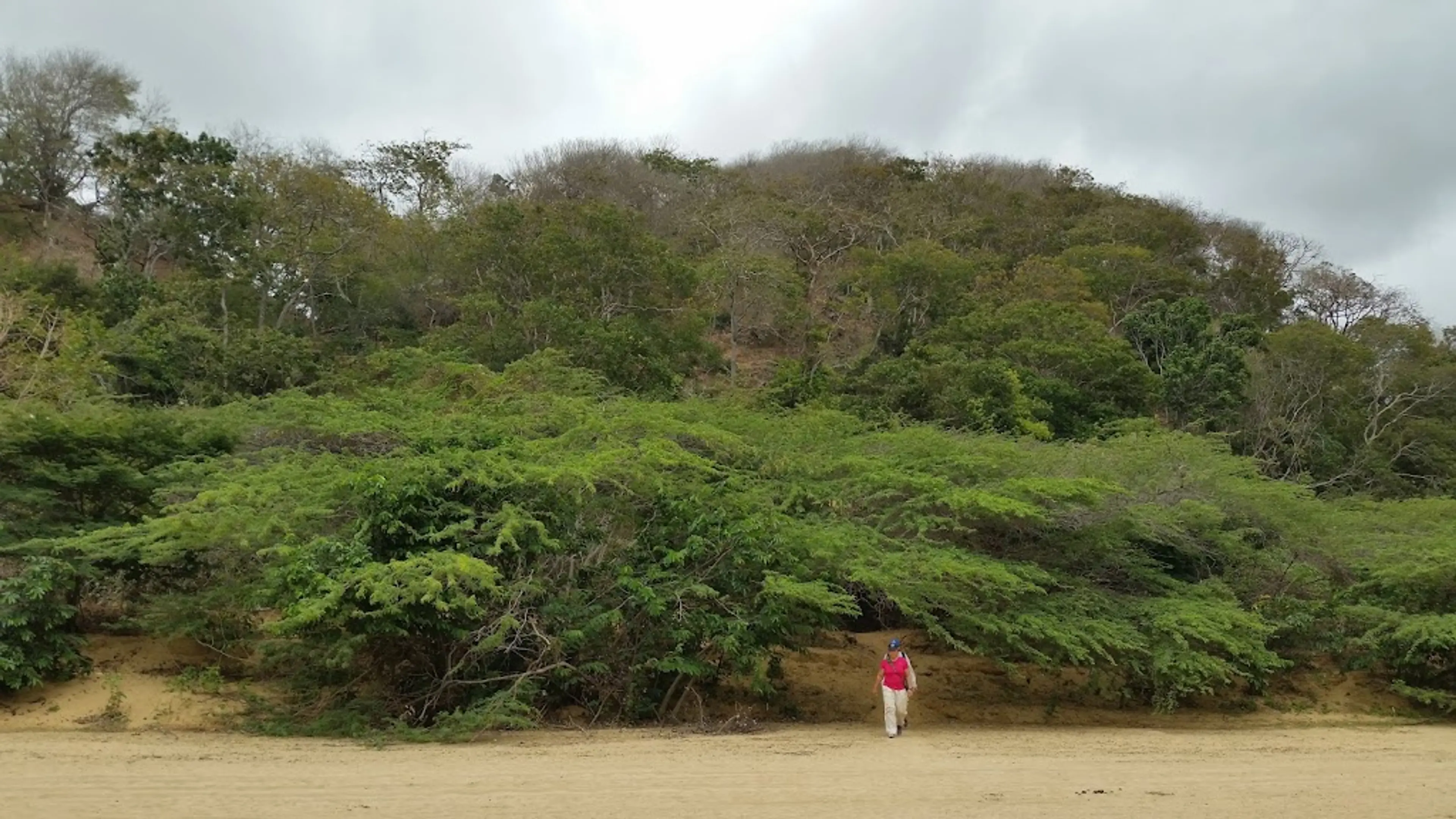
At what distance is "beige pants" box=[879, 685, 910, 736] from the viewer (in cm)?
1374

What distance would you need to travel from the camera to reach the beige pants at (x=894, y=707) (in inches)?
541

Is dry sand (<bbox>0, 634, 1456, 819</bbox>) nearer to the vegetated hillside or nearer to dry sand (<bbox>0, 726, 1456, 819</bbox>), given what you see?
dry sand (<bbox>0, 726, 1456, 819</bbox>)

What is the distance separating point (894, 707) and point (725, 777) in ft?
13.8

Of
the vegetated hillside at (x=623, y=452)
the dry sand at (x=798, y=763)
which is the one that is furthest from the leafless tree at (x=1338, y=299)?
the dry sand at (x=798, y=763)

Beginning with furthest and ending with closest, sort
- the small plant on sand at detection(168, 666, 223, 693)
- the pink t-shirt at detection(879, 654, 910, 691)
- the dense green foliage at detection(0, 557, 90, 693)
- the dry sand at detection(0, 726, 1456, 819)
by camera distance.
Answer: the small plant on sand at detection(168, 666, 223, 693)
the pink t-shirt at detection(879, 654, 910, 691)
the dense green foliage at detection(0, 557, 90, 693)
the dry sand at detection(0, 726, 1456, 819)

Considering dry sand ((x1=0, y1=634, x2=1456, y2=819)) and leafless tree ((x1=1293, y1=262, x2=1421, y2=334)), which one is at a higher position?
leafless tree ((x1=1293, y1=262, x2=1421, y2=334))

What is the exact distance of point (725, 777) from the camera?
404 inches

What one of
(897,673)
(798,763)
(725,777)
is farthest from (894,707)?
(725,777)

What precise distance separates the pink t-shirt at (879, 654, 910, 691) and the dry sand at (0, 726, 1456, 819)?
2.36ft

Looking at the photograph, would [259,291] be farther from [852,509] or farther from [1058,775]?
[1058,775]

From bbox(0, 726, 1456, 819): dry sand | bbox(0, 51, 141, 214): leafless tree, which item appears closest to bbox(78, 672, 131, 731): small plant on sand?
bbox(0, 726, 1456, 819): dry sand

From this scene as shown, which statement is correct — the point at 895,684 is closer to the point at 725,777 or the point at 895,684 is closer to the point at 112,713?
the point at 725,777

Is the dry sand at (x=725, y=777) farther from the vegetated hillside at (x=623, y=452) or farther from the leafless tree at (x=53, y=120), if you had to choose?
the leafless tree at (x=53, y=120)

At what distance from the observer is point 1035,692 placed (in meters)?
17.5
